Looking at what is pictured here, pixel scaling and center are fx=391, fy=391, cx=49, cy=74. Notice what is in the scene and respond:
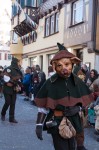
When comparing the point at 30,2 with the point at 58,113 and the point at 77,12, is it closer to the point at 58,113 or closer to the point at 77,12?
the point at 77,12

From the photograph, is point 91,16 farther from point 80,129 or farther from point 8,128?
point 80,129

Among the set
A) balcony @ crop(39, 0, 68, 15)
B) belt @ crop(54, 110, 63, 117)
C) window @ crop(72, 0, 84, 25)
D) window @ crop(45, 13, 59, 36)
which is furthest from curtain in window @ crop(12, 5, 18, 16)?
belt @ crop(54, 110, 63, 117)

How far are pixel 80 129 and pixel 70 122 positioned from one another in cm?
16

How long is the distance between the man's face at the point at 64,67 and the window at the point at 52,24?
723 inches

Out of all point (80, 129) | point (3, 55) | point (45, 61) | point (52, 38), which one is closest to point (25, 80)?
point (52, 38)

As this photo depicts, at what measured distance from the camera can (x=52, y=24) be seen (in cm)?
2414

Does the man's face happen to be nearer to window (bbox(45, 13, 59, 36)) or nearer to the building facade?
the building facade

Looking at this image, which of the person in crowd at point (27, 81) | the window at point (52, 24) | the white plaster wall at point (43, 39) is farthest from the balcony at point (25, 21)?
the person in crowd at point (27, 81)

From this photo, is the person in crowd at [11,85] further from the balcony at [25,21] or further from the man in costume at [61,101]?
the balcony at [25,21]

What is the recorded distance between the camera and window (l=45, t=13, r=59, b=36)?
23.2 metres

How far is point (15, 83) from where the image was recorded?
1035 cm

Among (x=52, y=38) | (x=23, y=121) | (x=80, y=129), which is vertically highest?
(x=52, y=38)

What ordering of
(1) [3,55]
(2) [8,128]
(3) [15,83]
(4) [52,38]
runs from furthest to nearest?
1. (1) [3,55]
2. (4) [52,38]
3. (3) [15,83]
4. (2) [8,128]

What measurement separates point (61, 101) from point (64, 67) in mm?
412
